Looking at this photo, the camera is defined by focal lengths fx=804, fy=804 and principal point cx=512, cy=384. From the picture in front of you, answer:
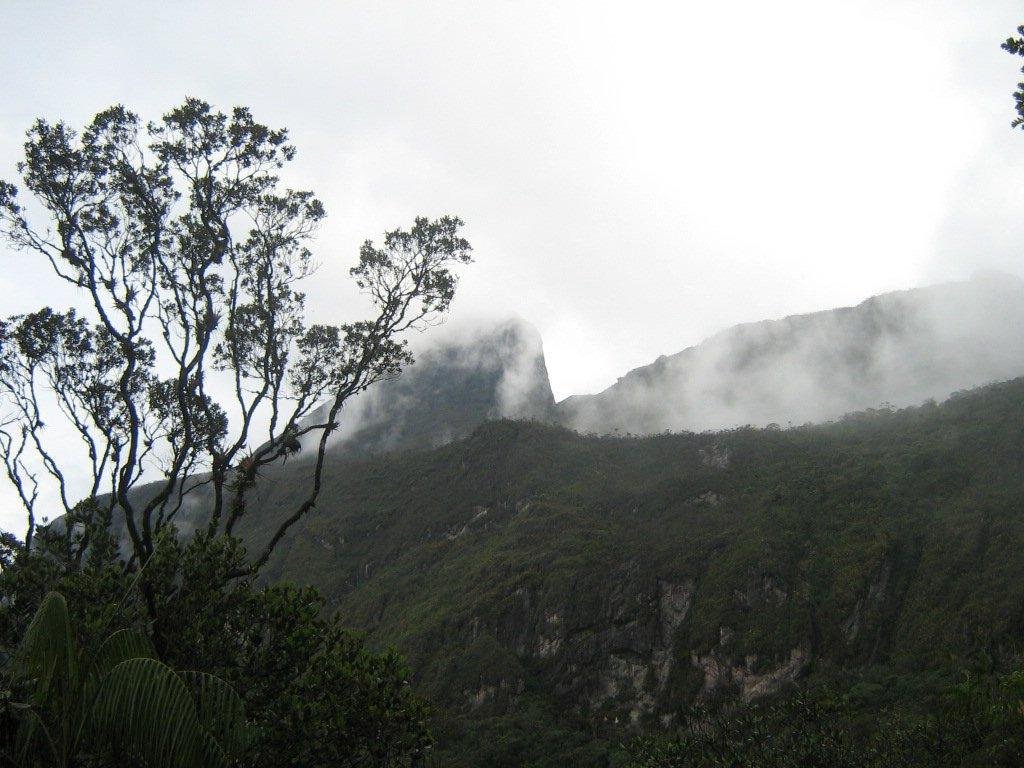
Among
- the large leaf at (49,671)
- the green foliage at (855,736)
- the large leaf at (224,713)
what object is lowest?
the green foliage at (855,736)

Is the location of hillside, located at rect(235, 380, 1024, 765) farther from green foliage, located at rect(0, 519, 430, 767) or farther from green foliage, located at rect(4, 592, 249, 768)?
green foliage, located at rect(4, 592, 249, 768)

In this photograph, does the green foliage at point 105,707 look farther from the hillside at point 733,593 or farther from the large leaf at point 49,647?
the hillside at point 733,593

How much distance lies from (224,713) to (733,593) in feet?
494

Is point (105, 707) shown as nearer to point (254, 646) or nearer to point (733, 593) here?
point (254, 646)

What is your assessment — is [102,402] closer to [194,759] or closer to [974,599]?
[194,759]

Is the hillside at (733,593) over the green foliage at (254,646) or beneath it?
beneath

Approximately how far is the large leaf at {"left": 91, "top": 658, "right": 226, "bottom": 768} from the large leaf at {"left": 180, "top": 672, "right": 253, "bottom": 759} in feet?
1.74

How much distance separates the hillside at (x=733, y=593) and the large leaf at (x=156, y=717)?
114m

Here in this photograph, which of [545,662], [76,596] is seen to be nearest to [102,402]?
[76,596]

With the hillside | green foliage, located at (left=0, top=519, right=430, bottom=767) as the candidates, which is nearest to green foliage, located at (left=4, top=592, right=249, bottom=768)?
A: green foliage, located at (left=0, top=519, right=430, bottom=767)

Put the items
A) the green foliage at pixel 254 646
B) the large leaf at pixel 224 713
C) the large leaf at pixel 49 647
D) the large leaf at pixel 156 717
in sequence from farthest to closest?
Result: the green foliage at pixel 254 646 < the large leaf at pixel 224 713 < the large leaf at pixel 49 647 < the large leaf at pixel 156 717

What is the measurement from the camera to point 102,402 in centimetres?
2106

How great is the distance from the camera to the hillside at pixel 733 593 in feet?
419

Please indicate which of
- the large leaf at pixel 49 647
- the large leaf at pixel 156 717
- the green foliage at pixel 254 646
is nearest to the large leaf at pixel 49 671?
the large leaf at pixel 49 647
